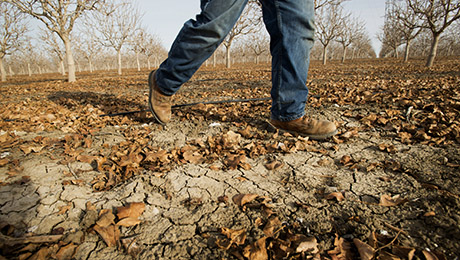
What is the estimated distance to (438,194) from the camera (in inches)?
41.0

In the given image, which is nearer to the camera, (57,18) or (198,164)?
(198,164)

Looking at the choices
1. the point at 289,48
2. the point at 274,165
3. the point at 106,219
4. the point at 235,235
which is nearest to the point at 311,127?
the point at 274,165

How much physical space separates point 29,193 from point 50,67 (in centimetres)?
8936

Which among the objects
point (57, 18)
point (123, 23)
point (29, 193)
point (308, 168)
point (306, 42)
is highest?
point (123, 23)

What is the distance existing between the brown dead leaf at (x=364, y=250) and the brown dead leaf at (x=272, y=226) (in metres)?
0.32

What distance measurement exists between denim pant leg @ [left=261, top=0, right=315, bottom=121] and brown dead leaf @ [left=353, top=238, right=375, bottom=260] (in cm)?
102

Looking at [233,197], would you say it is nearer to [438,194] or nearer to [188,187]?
[188,187]

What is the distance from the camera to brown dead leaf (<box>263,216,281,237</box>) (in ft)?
3.02

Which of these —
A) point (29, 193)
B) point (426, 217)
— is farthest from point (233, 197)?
point (29, 193)

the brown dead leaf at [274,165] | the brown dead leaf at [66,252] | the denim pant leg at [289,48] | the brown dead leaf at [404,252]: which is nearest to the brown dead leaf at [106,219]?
the brown dead leaf at [66,252]

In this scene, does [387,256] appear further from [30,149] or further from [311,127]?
[30,149]

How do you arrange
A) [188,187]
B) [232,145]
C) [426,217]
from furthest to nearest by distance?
[232,145]
[188,187]
[426,217]

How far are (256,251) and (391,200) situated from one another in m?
0.77

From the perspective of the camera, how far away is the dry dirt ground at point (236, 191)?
86 centimetres
